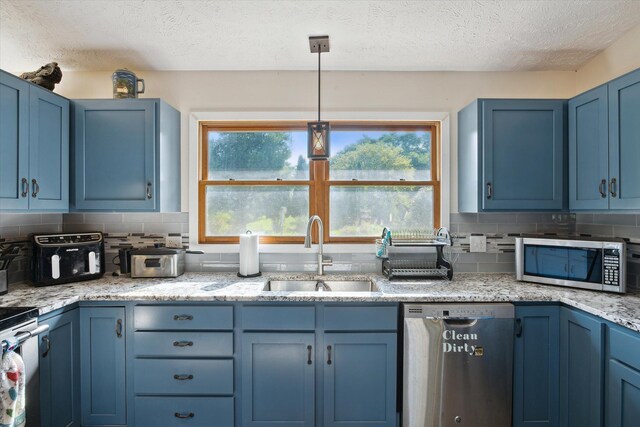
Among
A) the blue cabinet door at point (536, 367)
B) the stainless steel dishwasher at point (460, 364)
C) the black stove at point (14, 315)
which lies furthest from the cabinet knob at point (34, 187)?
the blue cabinet door at point (536, 367)

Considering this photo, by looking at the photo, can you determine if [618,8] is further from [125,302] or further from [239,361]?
[125,302]

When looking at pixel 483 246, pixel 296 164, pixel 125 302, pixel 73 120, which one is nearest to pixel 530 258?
pixel 483 246

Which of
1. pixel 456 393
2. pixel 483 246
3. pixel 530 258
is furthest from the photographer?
pixel 483 246

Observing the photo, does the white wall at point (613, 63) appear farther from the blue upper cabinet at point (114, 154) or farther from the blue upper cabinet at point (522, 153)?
the blue upper cabinet at point (114, 154)

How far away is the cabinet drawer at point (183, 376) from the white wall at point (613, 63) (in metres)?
3.16

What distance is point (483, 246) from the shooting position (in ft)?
8.25

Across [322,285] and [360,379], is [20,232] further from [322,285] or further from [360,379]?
[360,379]

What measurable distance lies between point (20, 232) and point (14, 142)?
30.1 inches

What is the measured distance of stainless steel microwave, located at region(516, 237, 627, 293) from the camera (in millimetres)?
1860

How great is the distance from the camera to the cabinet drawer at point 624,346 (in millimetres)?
1428

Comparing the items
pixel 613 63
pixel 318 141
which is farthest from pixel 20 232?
pixel 613 63

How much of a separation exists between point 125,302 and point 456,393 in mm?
2058

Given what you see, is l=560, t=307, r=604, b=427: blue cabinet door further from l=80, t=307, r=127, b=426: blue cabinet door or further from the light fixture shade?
l=80, t=307, r=127, b=426: blue cabinet door

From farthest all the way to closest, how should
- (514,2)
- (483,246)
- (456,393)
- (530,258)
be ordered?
(483,246) → (530,258) → (456,393) → (514,2)
